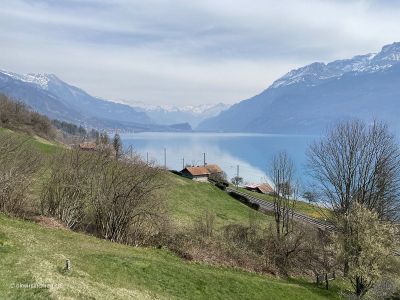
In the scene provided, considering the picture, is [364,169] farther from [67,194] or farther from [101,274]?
[101,274]

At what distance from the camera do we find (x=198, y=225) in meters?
46.0

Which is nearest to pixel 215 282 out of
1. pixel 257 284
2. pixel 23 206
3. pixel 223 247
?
pixel 257 284

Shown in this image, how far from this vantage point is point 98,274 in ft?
76.6

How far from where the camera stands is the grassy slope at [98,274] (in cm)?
1905

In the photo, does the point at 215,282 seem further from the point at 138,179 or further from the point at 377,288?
the point at 377,288

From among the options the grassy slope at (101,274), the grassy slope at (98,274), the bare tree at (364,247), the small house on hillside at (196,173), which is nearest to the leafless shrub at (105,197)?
the grassy slope at (98,274)

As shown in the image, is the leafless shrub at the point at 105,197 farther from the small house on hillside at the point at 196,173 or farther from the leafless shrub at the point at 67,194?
the small house on hillside at the point at 196,173

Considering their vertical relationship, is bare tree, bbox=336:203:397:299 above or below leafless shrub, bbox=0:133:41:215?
below

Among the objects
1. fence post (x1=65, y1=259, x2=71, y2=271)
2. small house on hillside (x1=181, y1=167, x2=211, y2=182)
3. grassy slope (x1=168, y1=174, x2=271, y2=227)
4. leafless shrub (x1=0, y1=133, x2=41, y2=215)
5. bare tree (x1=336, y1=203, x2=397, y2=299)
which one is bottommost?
small house on hillside (x1=181, y1=167, x2=211, y2=182)

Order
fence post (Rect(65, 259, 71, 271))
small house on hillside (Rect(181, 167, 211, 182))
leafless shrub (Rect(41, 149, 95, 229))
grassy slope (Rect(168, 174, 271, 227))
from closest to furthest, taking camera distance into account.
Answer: fence post (Rect(65, 259, 71, 271)), leafless shrub (Rect(41, 149, 95, 229)), grassy slope (Rect(168, 174, 271, 227)), small house on hillside (Rect(181, 167, 211, 182))

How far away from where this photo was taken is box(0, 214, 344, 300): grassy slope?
19.0 m

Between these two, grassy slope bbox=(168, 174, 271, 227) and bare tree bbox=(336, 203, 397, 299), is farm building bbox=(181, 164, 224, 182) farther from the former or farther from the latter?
bare tree bbox=(336, 203, 397, 299)

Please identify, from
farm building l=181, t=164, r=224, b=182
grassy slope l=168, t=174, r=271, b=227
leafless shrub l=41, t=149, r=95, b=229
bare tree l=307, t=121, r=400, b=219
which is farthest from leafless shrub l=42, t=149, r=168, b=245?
farm building l=181, t=164, r=224, b=182

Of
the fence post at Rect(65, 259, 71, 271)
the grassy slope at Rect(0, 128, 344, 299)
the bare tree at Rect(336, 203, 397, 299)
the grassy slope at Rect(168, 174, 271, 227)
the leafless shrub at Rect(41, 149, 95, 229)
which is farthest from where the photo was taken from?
the grassy slope at Rect(168, 174, 271, 227)
